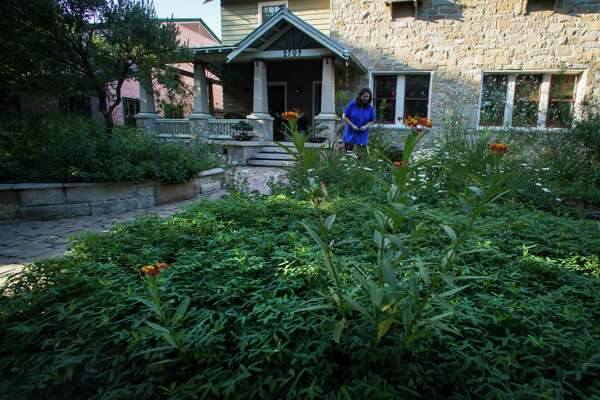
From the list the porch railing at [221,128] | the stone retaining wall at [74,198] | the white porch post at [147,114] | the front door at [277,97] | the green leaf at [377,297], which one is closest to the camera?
the green leaf at [377,297]

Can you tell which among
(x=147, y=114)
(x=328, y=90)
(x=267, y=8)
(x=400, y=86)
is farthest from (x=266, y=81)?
(x=400, y=86)

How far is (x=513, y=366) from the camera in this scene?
1.31 m

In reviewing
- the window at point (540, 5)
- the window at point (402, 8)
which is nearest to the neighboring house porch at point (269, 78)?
the window at point (402, 8)

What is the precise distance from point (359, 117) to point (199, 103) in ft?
23.3

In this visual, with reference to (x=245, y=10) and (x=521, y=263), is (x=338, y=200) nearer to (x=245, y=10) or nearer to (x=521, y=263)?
(x=521, y=263)

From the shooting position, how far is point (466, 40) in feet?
34.1

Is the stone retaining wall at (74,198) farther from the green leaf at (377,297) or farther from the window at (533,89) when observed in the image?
the window at (533,89)

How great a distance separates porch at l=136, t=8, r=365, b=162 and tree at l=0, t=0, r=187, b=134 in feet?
6.95

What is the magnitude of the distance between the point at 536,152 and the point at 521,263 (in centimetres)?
479

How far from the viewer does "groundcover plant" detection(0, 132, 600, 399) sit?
4.12ft

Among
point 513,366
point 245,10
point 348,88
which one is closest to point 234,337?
point 513,366

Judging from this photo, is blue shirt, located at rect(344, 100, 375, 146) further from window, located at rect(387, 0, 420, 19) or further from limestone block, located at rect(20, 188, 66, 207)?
window, located at rect(387, 0, 420, 19)

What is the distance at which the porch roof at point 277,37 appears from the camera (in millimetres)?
9555

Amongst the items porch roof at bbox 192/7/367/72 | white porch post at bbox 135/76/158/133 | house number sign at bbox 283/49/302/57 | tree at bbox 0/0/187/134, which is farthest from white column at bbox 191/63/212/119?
tree at bbox 0/0/187/134
